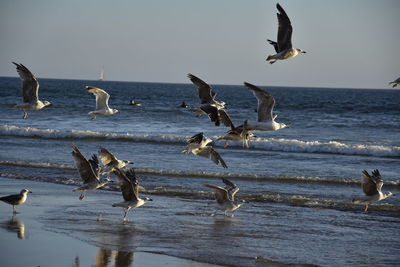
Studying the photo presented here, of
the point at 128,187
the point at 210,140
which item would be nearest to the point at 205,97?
the point at 210,140

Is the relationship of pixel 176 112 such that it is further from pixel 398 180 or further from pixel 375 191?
pixel 375 191

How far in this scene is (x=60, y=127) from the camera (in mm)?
34281

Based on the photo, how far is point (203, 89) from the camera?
13.7 meters

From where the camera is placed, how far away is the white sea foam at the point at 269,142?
26.0m

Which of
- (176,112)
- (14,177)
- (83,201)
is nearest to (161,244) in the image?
(83,201)

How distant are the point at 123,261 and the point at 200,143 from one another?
153 inches

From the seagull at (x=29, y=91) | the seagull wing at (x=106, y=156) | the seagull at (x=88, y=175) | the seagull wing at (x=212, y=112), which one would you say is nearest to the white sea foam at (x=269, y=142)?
the seagull wing at (x=106, y=156)

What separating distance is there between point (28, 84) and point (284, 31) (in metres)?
5.45

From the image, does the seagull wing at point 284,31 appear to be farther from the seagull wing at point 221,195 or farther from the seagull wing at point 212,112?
the seagull wing at point 221,195

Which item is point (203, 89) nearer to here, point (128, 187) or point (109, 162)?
point (128, 187)

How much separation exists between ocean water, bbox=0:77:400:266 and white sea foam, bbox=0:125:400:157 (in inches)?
1.7

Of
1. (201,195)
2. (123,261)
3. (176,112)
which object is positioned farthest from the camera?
(176,112)

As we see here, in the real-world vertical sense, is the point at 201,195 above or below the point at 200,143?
below

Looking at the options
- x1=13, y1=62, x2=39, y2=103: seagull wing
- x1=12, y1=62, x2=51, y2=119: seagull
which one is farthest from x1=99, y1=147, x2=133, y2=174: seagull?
x1=13, y1=62, x2=39, y2=103: seagull wing
